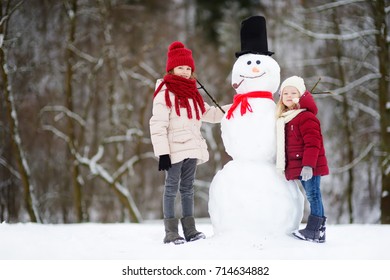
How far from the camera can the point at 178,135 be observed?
405 centimetres

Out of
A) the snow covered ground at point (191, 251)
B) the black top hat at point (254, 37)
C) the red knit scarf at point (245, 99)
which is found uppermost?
the black top hat at point (254, 37)

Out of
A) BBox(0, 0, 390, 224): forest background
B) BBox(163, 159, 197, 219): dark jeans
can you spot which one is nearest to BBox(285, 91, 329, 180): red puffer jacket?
BBox(163, 159, 197, 219): dark jeans

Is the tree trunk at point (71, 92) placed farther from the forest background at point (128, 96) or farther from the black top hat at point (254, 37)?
the black top hat at point (254, 37)

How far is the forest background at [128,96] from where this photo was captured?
8367mm

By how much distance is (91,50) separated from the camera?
11.6m

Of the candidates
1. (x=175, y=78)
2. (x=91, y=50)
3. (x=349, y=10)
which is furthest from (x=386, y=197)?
(x=91, y=50)

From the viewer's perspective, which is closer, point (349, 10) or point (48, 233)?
point (48, 233)

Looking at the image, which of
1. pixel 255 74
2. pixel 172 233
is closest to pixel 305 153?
pixel 255 74

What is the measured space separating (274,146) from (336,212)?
8.39 metres

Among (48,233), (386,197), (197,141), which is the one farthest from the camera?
(386,197)

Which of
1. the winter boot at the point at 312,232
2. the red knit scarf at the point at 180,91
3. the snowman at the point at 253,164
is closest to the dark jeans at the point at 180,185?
the snowman at the point at 253,164

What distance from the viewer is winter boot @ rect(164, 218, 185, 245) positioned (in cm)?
394

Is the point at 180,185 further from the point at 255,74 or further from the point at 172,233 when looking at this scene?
the point at 255,74

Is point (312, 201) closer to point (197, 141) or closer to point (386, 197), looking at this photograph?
point (197, 141)
